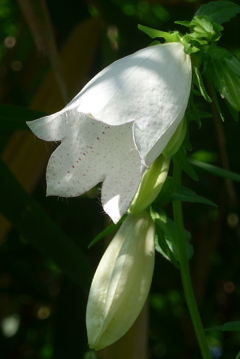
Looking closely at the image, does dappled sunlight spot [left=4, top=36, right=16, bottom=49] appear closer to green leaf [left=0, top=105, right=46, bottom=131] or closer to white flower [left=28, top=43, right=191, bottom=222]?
green leaf [left=0, top=105, right=46, bottom=131]

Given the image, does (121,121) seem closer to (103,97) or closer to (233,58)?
(103,97)

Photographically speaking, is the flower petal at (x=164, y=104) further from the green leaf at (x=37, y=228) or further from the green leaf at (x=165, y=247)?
the green leaf at (x=37, y=228)

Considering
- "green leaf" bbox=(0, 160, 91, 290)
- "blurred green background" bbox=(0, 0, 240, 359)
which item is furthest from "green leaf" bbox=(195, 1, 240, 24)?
"blurred green background" bbox=(0, 0, 240, 359)

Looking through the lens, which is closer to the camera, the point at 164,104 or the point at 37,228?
the point at 164,104

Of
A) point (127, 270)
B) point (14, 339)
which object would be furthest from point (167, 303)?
point (127, 270)

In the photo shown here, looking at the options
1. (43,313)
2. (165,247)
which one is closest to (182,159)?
(165,247)

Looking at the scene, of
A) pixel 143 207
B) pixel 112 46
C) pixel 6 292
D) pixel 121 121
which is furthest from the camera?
pixel 6 292

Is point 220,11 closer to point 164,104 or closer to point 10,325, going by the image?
point 164,104
